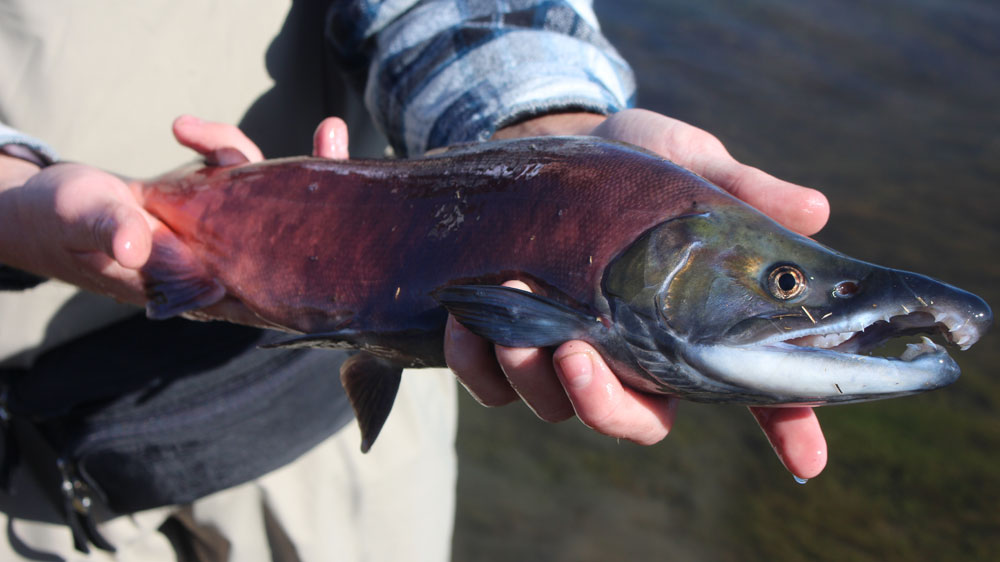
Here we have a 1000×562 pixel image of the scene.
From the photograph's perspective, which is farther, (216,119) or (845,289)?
(216,119)

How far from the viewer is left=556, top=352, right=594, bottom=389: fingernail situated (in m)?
1.85

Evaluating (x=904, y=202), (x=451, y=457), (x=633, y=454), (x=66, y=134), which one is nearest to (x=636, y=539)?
(x=633, y=454)

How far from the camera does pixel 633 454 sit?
508 cm

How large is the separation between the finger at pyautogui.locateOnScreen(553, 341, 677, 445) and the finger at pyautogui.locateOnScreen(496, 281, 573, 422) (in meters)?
0.08

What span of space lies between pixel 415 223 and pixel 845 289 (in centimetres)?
115

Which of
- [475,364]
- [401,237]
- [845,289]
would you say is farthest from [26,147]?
[845,289]

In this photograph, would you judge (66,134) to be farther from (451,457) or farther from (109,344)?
(451,457)

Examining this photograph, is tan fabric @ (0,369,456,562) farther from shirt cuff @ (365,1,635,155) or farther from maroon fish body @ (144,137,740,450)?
shirt cuff @ (365,1,635,155)

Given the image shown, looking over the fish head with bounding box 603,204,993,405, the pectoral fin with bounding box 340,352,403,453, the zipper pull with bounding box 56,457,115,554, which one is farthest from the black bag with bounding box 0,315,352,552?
the fish head with bounding box 603,204,993,405

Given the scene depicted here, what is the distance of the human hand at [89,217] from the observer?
2291 mm

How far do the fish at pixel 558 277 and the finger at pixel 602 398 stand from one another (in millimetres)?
49

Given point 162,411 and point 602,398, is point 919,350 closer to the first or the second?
point 602,398

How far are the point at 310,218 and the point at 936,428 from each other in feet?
15.9

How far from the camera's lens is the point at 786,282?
73.1 inches
